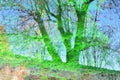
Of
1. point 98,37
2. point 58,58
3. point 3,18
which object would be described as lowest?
point 58,58

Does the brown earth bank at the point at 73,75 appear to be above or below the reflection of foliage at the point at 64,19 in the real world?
below

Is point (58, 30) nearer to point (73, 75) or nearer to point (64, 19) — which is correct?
point (64, 19)

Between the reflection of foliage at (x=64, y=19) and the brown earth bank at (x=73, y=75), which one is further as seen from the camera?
the reflection of foliage at (x=64, y=19)

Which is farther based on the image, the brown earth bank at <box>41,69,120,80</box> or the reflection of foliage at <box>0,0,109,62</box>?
the reflection of foliage at <box>0,0,109,62</box>

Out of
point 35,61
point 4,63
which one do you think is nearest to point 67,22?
point 35,61

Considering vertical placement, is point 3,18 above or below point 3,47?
above

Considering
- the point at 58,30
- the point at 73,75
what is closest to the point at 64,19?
the point at 58,30

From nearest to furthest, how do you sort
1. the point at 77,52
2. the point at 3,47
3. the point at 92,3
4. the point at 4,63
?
the point at 4,63
the point at 3,47
the point at 77,52
the point at 92,3

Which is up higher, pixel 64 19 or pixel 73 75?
pixel 64 19

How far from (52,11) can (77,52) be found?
143 centimetres

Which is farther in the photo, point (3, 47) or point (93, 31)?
point (93, 31)

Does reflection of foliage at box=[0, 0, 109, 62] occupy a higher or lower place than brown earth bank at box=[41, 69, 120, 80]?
higher

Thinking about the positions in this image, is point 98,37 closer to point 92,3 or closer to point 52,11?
point 92,3

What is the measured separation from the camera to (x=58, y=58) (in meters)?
7.23
